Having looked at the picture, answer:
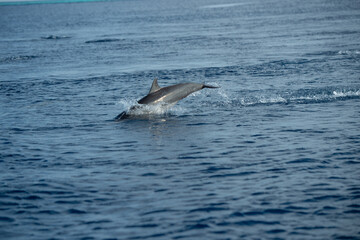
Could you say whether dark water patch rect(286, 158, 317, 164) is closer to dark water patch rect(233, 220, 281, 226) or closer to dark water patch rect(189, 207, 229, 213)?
dark water patch rect(189, 207, 229, 213)

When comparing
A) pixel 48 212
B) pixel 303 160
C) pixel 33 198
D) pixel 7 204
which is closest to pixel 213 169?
pixel 303 160

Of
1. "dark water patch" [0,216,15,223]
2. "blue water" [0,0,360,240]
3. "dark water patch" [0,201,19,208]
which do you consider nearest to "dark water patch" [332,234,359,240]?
"blue water" [0,0,360,240]

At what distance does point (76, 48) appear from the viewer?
184 feet

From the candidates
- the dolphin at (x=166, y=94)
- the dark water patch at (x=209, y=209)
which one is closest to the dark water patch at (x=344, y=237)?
the dark water patch at (x=209, y=209)

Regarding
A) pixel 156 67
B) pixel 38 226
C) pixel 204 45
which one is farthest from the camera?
pixel 204 45

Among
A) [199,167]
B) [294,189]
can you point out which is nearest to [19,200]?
[199,167]

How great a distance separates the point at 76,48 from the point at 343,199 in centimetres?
4719

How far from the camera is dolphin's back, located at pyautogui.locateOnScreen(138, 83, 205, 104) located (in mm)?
20531

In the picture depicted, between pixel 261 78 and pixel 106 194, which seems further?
pixel 261 78

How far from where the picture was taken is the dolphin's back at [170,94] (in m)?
20.5

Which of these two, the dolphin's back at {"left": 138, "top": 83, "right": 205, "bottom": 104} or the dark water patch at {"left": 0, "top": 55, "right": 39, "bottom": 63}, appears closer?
the dolphin's back at {"left": 138, "top": 83, "right": 205, "bottom": 104}

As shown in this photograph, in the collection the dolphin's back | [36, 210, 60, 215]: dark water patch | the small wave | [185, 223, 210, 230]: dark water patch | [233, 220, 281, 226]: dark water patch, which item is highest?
the dolphin's back

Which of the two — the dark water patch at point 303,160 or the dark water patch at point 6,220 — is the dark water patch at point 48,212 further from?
the dark water patch at point 303,160

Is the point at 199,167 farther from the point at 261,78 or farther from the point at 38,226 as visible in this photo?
the point at 261,78
